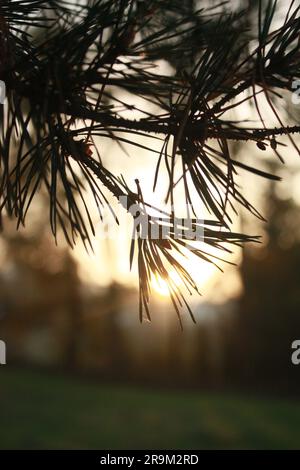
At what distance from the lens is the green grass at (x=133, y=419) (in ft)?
19.3

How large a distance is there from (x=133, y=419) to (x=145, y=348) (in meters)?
5.30

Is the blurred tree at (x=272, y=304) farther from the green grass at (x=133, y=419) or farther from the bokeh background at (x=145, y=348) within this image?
the green grass at (x=133, y=419)

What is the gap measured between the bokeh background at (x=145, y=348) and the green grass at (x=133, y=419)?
0.8 inches

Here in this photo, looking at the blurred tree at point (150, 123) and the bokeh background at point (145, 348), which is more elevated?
the blurred tree at point (150, 123)

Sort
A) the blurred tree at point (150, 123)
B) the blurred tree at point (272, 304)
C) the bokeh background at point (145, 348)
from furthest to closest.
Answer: the blurred tree at point (272, 304) → the bokeh background at point (145, 348) → the blurred tree at point (150, 123)

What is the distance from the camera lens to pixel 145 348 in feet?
41.7

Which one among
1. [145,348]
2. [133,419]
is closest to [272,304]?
[145,348]

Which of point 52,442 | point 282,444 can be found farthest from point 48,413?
point 282,444

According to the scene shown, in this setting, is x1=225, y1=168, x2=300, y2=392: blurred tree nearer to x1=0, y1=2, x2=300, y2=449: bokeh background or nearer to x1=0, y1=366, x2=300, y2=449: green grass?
x1=0, y1=2, x2=300, y2=449: bokeh background

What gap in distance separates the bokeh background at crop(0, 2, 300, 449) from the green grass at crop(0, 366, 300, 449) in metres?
0.02

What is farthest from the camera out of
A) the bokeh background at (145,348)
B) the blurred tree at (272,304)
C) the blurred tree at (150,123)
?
the blurred tree at (272,304)

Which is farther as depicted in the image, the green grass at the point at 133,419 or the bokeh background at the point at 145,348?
the bokeh background at the point at 145,348

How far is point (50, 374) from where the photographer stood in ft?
40.7

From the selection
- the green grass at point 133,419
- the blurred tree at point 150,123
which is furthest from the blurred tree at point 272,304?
the blurred tree at point 150,123
